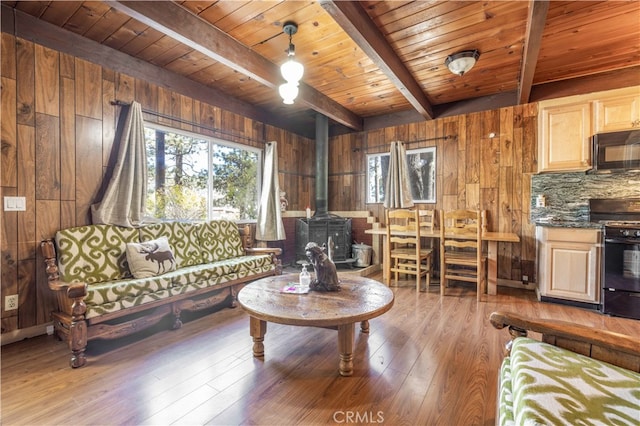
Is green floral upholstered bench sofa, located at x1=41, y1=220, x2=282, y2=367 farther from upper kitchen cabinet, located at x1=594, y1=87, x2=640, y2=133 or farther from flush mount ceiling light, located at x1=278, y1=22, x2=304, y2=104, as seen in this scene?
upper kitchen cabinet, located at x1=594, y1=87, x2=640, y2=133

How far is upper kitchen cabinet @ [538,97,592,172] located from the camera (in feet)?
10.2

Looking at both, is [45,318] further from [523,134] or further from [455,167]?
[523,134]

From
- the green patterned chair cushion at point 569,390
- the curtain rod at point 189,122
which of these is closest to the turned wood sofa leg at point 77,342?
the curtain rod at point 189,122

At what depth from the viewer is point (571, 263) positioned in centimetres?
301

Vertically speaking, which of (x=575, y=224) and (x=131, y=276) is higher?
(x=575, y=224)

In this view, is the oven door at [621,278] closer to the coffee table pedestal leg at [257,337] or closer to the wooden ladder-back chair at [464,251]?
the wooden ladder-back chair at [464,251]

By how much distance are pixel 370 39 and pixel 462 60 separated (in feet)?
3.62

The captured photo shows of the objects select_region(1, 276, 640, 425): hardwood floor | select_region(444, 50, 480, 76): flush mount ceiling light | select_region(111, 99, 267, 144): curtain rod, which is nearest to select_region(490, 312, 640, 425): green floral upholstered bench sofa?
select_region(1, 276, 640, 425): hardwood floor

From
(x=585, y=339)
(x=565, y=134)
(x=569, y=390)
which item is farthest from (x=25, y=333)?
(x=565, y=134)

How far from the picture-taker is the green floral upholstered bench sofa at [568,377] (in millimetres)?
812

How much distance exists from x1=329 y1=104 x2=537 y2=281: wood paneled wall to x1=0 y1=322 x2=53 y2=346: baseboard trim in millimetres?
4665

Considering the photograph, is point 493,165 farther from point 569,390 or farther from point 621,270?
point 569,390

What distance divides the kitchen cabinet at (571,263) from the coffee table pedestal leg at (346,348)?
8.86 feet

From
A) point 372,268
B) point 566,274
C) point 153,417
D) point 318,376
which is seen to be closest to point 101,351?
point 153,417
